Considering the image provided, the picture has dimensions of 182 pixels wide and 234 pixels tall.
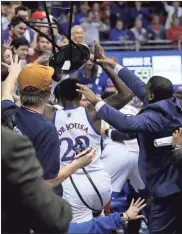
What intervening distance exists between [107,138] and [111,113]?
2.13m

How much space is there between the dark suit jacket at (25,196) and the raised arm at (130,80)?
306 centimetres

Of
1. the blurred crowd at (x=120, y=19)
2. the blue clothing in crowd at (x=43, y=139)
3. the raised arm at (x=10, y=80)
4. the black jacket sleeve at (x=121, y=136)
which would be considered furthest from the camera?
the blurred crowd at (x=120, y=19)

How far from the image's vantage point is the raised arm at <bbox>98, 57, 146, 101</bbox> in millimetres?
5398

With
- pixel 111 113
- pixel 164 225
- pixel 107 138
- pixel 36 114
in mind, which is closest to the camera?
pixel 36 114

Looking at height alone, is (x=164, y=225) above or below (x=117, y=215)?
below

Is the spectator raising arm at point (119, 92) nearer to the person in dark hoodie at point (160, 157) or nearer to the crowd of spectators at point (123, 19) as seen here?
the person in dark hoodie at point (160, 157)

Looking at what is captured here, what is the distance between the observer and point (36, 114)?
3.75 m

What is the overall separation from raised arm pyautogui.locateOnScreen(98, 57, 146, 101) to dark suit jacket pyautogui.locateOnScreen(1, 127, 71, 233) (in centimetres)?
306

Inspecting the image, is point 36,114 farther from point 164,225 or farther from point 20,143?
point 164,225

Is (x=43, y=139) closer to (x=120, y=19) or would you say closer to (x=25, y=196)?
(x=25, y=196)

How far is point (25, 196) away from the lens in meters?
2.29

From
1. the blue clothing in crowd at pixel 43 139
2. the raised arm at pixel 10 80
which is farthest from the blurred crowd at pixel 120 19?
the blue clothing in crowd at pixel 43 139

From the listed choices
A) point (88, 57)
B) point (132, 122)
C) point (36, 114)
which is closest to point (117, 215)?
point (36, 114)

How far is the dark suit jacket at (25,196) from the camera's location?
7.45ft
